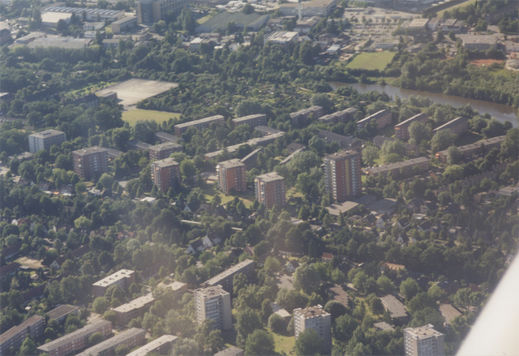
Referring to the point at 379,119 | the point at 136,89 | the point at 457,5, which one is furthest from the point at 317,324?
the point at 457,5

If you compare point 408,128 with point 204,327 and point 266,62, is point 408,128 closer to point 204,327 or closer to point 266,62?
point 266,62

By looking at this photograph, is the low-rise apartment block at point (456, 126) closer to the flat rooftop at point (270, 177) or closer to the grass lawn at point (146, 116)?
the flat rooftop at point (270, 177)

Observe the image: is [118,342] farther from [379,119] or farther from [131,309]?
[379,119]

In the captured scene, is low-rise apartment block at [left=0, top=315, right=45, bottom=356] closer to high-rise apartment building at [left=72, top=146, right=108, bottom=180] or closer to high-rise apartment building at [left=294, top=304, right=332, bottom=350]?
high-rise apartment building at [left=294, top=304, right=332, bottom=350]

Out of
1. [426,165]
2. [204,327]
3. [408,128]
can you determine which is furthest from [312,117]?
[204,327]

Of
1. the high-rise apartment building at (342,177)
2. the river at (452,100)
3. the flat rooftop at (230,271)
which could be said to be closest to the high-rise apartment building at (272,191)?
the high-rise apartment building at (342,177)

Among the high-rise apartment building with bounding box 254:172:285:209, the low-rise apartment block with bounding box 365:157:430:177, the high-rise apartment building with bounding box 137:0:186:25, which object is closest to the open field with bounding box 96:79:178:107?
the high-rise apartment building with bounding box 137:0:186:25
